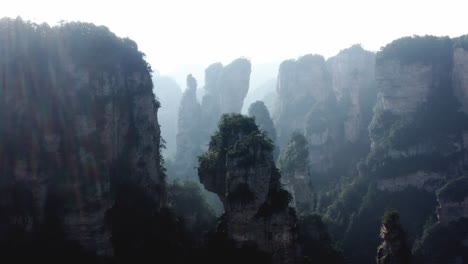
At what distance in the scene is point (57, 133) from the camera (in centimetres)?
2662

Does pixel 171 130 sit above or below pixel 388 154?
above

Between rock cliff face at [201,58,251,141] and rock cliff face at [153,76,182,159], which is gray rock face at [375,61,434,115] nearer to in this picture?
rock cliff face at [201,58,251,141]

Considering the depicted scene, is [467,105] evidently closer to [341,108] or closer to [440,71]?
[440,71]

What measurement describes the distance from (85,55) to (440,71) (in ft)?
143

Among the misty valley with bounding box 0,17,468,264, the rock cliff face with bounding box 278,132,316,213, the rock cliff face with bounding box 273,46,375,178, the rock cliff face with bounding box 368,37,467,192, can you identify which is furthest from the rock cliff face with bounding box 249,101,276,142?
the rock cliff face with bounding box 278,132,316,213

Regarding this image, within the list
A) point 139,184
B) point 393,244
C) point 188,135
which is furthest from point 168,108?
point 393,244

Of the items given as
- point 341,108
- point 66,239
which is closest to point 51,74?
point 66,239

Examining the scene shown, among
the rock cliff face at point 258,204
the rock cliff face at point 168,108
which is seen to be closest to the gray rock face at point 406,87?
the rock cliff face at point 258,204

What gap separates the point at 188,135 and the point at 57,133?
5641cm

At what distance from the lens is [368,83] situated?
7956 cm

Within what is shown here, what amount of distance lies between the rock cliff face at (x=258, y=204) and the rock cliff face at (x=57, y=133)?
6.96 m

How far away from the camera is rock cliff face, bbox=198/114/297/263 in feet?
86.9

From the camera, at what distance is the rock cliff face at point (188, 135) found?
264ft

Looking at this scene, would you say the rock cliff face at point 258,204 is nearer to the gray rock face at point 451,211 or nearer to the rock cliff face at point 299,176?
the rock cliff face at point 299,176
